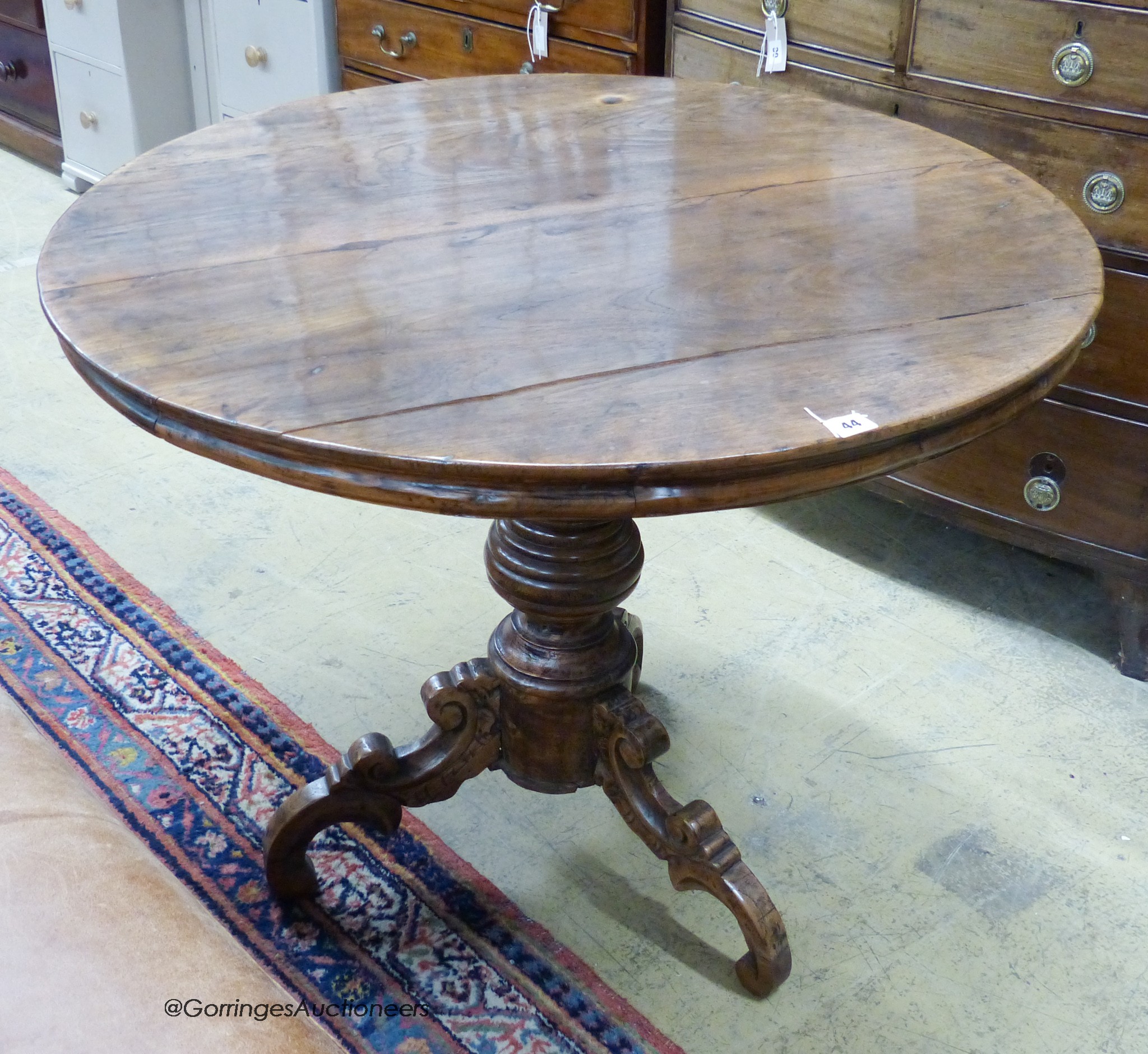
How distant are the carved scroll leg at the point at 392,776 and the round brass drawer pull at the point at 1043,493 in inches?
36.5

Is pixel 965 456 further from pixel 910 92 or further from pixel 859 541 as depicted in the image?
pixel 910 92

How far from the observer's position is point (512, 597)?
4.28 feet

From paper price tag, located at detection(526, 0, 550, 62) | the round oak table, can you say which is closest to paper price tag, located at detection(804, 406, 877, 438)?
the round oak table

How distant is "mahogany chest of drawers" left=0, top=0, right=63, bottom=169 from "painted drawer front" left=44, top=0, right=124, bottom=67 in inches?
5.3

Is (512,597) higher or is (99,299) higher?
(99,299)

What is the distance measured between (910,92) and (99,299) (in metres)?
1.22

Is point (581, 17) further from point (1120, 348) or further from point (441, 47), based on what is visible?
point (1120, 348)

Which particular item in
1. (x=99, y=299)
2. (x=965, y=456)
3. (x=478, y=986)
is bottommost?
(x=478, y=986)

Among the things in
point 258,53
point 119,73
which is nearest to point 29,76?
point 119,73

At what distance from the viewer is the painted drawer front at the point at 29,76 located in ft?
12.0

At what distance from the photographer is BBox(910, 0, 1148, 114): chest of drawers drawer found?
153cm

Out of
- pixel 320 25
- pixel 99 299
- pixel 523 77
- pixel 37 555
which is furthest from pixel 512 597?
pixel 320 25

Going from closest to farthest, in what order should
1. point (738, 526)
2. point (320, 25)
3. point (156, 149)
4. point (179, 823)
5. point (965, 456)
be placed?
point (156, 149) → point (179, 823) → point (965, 456) → point (738, 526) → point (320, 25)

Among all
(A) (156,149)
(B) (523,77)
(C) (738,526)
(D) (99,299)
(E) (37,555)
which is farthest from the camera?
(C) (738,526)
